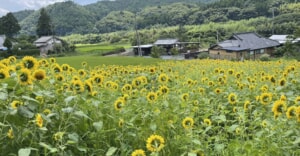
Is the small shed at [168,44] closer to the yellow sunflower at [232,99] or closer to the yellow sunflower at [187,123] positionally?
the yellow sunflower at [232,99]

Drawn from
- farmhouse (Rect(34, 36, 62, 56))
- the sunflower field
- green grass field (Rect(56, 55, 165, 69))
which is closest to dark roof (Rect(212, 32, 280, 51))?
green grass field (Rect(56, 55, 165, 69))

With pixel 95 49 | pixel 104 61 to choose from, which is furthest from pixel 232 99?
pixel 95 49

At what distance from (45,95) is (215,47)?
29933 mm

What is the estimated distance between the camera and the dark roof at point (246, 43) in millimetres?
29203

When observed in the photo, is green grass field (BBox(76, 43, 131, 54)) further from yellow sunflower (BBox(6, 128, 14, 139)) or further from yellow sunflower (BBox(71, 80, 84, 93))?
yellow sunflower (BBox(6, 128, 14, 139))

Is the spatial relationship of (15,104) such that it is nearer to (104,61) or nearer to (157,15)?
(104,61)

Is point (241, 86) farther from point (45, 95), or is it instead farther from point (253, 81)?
point (45, 95)

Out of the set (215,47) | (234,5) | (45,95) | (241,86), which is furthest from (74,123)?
(234,5)

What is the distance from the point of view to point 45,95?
5.35ft

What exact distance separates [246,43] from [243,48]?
51.3 inches

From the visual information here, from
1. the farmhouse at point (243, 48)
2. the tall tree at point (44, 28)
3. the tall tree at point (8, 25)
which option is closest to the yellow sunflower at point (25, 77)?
the farmhouse at point (243, 48)

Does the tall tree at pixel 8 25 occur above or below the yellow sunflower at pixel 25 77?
above

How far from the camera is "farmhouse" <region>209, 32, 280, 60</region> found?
28688 mm

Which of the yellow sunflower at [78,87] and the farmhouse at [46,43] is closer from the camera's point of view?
the yellow sunflower at [78,87]
